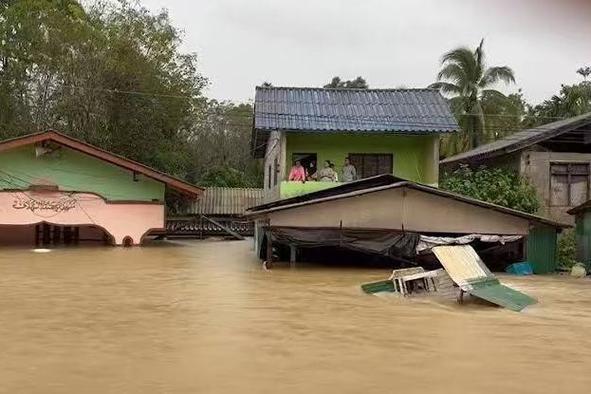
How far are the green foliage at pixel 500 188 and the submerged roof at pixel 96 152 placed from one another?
9.12m

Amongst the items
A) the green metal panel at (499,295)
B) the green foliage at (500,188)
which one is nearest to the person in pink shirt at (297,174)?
the green foliage at (500,188)

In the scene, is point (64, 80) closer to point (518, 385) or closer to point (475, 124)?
point (475, 124)

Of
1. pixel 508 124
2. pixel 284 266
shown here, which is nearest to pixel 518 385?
pixel 284 266

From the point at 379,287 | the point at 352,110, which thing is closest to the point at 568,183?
the point at 352,110

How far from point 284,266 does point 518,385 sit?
11.9m

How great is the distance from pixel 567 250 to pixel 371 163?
6429 mm

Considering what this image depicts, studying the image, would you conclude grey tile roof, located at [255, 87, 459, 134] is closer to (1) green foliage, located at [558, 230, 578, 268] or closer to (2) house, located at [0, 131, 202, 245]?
(1) green foliage, located at [558, 230, 578, 268]

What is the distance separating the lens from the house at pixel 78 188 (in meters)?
23.1

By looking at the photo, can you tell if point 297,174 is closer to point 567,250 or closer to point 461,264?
point 567,250

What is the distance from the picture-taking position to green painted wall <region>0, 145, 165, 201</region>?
929 inches

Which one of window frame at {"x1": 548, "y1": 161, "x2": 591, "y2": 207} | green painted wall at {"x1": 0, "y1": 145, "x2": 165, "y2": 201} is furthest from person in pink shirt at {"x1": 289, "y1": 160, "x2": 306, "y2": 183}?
window frame at {"x1": 548, "y1": 161, "x2": 591, "y2": 207}

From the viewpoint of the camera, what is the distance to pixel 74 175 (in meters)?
24.2

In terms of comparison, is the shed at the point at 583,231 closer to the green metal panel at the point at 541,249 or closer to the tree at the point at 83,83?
the green metal panel at the point at 541,249

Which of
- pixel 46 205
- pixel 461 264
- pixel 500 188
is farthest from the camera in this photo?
pixel 46 205
